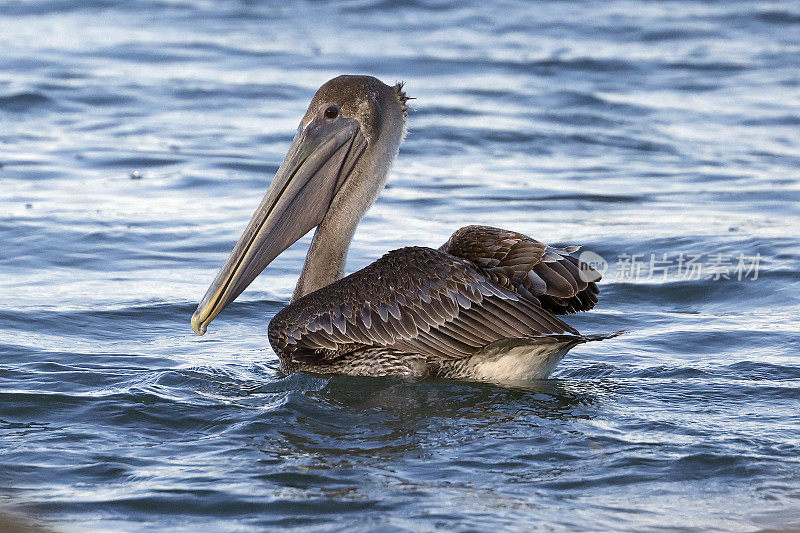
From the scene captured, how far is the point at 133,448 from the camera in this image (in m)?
4.20

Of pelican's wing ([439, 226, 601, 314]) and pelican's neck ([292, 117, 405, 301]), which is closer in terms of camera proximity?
pelican's wing ([439, 226, 601, 314])

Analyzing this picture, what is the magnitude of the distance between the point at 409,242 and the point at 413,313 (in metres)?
2.76

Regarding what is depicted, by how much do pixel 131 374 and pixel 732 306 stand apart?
3250 mm

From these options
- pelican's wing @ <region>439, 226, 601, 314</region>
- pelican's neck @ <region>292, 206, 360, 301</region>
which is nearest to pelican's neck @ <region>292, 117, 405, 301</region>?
pelican's neck @ <region>292, 206, 360, 301</region>

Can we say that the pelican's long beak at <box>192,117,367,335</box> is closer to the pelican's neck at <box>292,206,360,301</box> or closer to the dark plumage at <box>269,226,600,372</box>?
the pelican's neck at <box>292,206,360,301</box>

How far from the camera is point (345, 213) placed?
214 inches

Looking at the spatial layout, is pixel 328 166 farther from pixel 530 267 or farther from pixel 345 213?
pixel 530 267

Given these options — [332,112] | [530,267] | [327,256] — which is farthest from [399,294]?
[332,112]

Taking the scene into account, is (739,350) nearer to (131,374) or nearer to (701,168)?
(131,374)

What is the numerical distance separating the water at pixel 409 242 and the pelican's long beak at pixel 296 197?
0.47 m

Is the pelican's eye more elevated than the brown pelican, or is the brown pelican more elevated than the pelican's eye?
the pelican's eye

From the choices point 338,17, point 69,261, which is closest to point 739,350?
point 69,261

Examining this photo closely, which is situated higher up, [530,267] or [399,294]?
[530,267]

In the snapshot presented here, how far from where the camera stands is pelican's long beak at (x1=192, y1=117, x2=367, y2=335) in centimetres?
517
